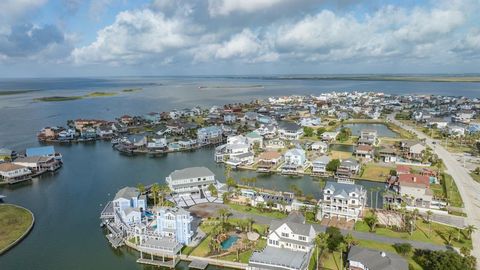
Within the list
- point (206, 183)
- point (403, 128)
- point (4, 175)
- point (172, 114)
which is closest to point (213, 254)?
point (206, 183)

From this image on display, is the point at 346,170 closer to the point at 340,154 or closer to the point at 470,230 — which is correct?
the point at 340,154

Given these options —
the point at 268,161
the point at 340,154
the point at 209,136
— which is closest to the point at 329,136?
the point at 340,154

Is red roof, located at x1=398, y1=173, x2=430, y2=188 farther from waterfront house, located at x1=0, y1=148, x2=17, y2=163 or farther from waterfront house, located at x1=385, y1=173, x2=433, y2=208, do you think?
waterfront house, located at x1=0, y1=148, x2=17, y2=163

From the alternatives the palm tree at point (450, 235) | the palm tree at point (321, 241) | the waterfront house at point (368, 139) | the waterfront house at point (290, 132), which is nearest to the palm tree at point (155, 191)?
the palm tree at point (321, 241)

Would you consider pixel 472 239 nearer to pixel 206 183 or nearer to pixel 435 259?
pixel 435 259

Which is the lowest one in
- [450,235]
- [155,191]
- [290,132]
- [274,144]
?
[450,235]

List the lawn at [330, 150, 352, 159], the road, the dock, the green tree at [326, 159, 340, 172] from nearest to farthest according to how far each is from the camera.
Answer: the dock, the road, the green tree at [326, 159, 340, 172], the lawn at [330, 150, 352, 159]

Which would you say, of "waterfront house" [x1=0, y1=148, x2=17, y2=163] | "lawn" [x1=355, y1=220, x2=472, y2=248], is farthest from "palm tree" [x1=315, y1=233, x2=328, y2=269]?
"waterfront house" [x1=0, y1=148, x2=17, y2=163]
